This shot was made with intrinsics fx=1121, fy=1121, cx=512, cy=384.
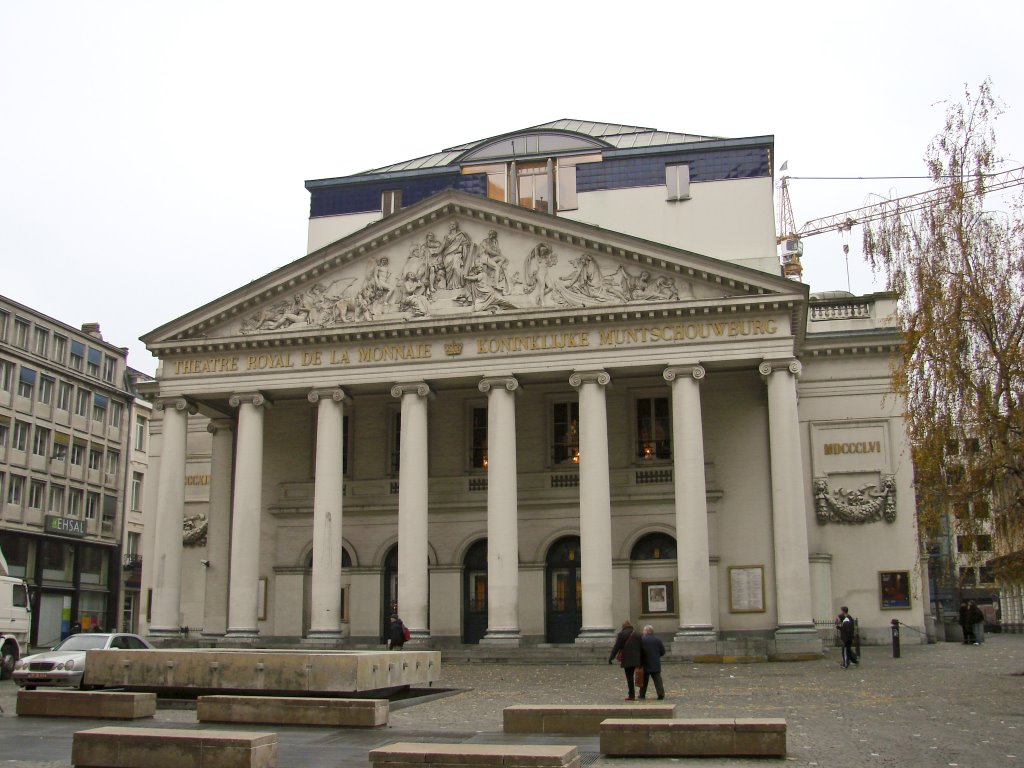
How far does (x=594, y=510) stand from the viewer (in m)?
33.2

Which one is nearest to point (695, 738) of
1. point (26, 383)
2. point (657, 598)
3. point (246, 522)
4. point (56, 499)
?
point (657, 598)

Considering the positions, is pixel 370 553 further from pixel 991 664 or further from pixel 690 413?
pixel 991 664

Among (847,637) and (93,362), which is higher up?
(93,362)

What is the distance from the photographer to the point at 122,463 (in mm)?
67375

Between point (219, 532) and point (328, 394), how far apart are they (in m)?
7.21

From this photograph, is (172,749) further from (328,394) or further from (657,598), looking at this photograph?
(657,598)

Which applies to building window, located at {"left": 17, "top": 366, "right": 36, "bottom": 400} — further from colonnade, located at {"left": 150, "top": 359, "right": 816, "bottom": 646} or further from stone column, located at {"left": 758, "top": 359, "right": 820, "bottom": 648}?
stone column, located at {"left": 758, "top": 359, "right": 820, "bottom": 648}

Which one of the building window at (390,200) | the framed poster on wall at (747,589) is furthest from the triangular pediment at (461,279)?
the framed poster on wall at (747,589)

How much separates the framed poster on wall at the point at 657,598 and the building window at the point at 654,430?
13.7ft

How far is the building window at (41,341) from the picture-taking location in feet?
195

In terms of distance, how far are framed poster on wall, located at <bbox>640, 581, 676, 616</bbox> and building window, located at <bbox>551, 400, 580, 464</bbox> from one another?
4.88 metres

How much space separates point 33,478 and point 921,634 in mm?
44080

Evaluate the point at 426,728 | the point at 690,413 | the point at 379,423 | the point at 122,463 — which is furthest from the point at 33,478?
the point at 426,728

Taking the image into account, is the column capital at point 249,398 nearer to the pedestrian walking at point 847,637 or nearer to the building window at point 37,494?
the pedestrian walking at point 847,637
